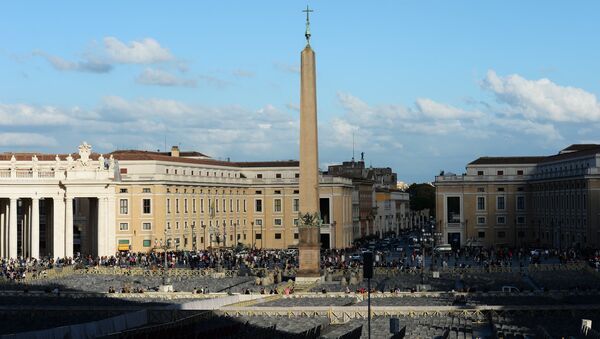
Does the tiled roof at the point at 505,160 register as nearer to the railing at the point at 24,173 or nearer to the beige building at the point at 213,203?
the beige building at the point at 213,203

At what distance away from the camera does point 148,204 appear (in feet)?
339

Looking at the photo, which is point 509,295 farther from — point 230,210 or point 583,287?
point 230,210

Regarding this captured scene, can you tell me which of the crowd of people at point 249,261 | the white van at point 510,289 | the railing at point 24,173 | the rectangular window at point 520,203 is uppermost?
the railing at point 24,173

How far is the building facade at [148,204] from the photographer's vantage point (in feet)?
299

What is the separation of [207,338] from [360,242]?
322 ft

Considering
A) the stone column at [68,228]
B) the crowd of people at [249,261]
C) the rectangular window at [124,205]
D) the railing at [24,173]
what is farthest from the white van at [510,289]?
the rectangular window at [124,205]

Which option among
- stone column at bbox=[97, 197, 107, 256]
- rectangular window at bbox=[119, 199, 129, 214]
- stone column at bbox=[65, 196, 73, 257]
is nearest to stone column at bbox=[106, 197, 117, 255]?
stone column at bbox=[97, 197, 107, 256]

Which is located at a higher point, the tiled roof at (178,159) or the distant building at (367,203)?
the tiled roof at (178,159)

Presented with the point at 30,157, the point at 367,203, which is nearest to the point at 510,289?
the point at 30,157

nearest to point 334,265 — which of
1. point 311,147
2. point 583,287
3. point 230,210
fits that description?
point 311,147

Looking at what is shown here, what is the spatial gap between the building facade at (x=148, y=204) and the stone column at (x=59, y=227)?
7 cm

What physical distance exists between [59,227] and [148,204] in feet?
45.3

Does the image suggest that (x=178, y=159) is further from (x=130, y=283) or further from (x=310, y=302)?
(x=310, y=302)

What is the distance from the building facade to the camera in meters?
91.1
